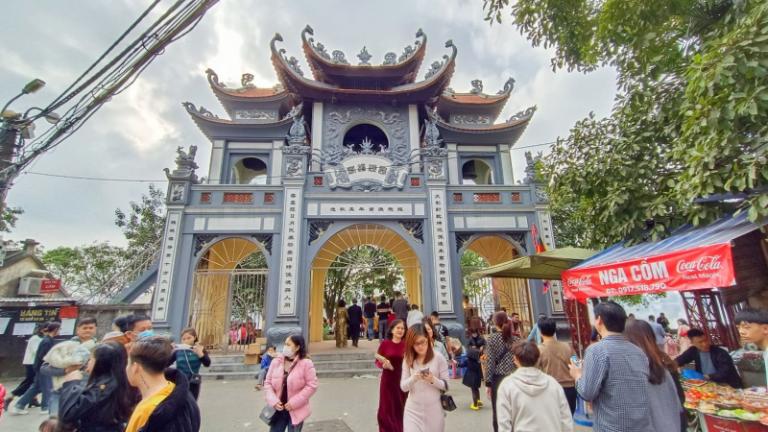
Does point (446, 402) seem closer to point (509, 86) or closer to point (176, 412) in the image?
point (176, 412)

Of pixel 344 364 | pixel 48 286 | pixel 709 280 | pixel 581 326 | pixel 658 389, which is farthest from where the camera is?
pixel 48 286

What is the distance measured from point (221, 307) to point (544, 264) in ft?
31.1

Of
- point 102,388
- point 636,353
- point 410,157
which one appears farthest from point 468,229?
point 102,388

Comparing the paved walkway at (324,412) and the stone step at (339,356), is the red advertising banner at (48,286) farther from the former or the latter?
the stone step at (339,356)

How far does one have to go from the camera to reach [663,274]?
3.71m

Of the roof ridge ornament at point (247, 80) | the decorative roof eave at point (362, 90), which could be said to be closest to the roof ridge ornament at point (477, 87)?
the decorative roof eave at point (362, 90)

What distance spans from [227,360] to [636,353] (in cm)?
834

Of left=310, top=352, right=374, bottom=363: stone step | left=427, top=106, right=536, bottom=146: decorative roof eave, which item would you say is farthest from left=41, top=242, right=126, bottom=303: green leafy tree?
left=427, top=106, right=536, bottom=146: decorative roof eave

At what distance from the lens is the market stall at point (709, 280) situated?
3070mm

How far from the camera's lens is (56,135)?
573 cm

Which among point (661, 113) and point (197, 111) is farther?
point (197, 111)

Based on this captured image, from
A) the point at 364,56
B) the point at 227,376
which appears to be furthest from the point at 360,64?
the point at 227,376

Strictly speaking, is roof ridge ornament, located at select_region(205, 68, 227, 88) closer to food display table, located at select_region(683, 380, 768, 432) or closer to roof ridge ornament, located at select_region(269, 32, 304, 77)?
roof ridge ornament, located at select_region(269, 32, 304, 77)

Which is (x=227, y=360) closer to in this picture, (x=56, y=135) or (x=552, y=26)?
(x=56, y=135)
